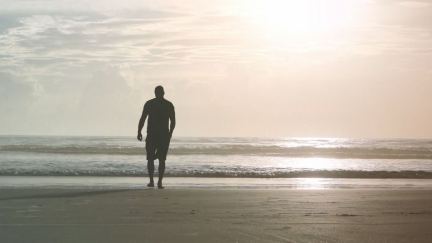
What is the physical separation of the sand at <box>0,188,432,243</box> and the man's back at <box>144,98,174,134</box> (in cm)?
Answer: 192

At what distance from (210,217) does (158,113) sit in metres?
5.49

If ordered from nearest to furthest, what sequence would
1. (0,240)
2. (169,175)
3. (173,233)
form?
(0,240) < (173,233) < (169,175)

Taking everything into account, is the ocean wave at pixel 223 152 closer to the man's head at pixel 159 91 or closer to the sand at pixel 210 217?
the man's head at pixel 159 91

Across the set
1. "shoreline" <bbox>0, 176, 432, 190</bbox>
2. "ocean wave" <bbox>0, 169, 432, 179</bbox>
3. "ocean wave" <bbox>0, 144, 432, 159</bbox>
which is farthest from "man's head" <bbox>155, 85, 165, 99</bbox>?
"ocean wave" <bbox>0, 144, 432, 159</bbox>

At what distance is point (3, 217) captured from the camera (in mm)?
7480

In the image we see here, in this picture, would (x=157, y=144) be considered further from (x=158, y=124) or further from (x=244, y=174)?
(x=244, y=174)

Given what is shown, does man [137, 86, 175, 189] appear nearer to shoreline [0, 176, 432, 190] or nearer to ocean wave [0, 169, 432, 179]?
shoreline [0, 176, 432, 190]

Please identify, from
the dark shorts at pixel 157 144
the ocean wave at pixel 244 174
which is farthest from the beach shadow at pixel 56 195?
the ocean wave at pixel 244 174

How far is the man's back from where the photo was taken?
42.3 ft

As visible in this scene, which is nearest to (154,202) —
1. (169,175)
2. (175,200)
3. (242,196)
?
(175,200)

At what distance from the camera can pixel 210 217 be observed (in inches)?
302

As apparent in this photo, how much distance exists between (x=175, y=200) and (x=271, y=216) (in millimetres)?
2305

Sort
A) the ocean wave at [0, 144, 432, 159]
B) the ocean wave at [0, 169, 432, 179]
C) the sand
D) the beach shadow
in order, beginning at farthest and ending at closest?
the ocean wave at [0, 144, 432, 159] → the ocean wave at [0, 169, 432, 179] → the beach shadow → the sand

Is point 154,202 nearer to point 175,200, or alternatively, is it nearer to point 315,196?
point 175,200
